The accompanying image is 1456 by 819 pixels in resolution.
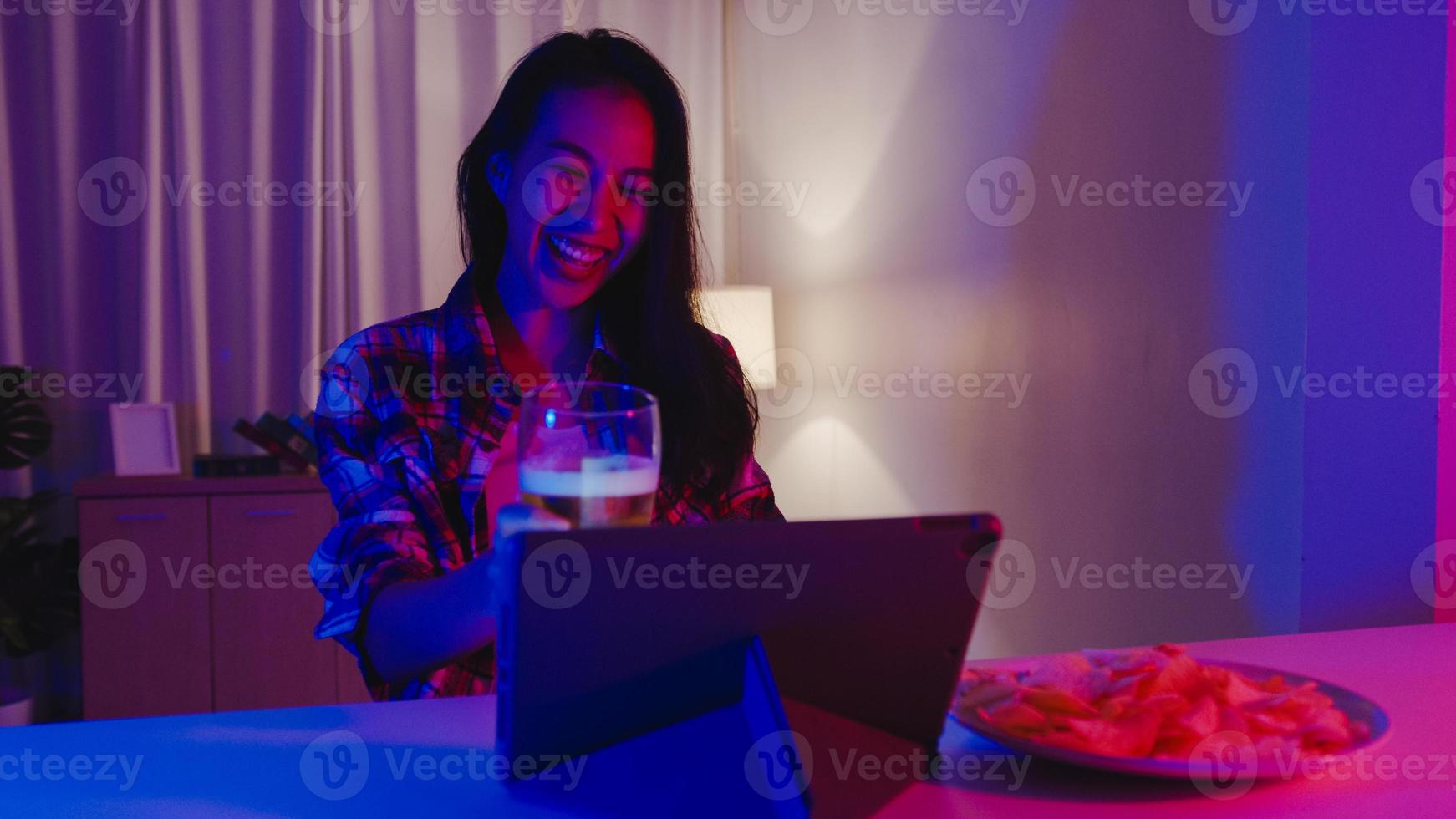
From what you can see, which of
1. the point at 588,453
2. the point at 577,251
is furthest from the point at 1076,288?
the point at 588,453

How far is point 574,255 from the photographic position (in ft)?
4.78

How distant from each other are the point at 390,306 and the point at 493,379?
263cm

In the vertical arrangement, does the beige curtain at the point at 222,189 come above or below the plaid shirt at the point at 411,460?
above

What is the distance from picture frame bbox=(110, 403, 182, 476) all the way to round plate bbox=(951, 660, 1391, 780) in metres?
3.22

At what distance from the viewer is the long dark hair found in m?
1.52

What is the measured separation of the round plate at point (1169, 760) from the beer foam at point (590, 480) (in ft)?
1.06

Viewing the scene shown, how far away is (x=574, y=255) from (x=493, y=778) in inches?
30.3

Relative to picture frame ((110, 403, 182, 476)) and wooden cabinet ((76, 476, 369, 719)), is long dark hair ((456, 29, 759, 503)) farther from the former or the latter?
picture frame ((110, 403, 182, 476))

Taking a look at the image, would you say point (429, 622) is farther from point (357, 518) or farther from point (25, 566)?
point (25, 566)

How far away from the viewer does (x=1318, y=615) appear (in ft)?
5.11

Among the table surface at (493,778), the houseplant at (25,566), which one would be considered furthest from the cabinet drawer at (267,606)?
the table surface at (493,778)

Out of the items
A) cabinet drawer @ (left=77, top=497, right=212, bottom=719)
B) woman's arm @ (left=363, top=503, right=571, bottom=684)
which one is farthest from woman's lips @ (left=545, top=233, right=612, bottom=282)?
cabinet drawer @ (left=77, top=497, right=212, bottom=719)

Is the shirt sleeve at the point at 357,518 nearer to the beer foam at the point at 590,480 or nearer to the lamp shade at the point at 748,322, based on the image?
the beer foam at the point at 590,480

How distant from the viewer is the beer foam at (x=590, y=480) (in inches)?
32.6
